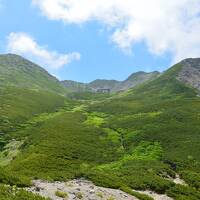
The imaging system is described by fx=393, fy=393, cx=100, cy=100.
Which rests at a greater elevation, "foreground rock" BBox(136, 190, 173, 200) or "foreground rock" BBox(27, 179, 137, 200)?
"foreground rock" BBox(27, 179, 137, 200)

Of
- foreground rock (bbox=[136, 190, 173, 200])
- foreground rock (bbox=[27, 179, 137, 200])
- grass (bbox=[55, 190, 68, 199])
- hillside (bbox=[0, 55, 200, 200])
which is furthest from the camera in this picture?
hillside (bbox=[0, 55, 200, 200])

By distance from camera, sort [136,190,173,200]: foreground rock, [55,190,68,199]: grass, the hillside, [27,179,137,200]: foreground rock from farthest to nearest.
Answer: the hillside, [136,190,173,200]: foreground rock, [27,179,137,200]: foreground rock, [55,190,68,199]: grass

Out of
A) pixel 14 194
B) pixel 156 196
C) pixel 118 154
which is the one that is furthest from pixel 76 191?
pixel 118 154

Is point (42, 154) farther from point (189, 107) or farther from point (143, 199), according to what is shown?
point (189, 107)

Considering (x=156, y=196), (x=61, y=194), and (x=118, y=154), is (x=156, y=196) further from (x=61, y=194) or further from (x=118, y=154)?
(x=118, y=154)

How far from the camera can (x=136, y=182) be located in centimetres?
3781

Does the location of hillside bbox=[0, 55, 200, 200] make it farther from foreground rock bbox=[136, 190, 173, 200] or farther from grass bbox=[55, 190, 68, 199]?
grass bbox=[55, 190, 68, 199]

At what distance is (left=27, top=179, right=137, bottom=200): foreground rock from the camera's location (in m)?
26.7

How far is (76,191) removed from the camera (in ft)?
94.9

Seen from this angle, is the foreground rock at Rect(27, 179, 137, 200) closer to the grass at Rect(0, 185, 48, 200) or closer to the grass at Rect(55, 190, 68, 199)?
the grass at Rect(55, 190, 68, 199)

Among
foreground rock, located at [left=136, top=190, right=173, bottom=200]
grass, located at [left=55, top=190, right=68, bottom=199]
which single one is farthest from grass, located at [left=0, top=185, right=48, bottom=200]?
foreground rock, located at [left=136, top=190, right=173, bottom=200]

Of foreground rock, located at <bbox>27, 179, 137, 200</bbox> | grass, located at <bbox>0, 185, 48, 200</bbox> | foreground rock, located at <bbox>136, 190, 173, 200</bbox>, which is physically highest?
grass, located at <bbox>0, 185, 48, 200</bbox>

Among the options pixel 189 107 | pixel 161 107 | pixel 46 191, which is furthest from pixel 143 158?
pixel 161 107

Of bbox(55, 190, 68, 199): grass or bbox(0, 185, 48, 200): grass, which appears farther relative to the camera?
bbox(55, 190, 68, 199): grass
